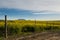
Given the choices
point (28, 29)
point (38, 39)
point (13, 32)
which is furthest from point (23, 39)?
point (28, 29)

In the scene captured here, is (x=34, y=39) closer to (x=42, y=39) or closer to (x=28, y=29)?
(x=42, y=39)

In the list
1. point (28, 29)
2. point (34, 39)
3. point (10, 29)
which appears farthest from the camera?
point (28, 29)

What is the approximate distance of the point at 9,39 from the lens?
9.16 metres

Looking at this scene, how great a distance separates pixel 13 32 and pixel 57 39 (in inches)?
124

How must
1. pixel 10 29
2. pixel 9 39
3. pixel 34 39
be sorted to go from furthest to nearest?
pixel 10 29
pixel 34 39
pixel 9 39

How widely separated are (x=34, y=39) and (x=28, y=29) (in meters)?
5.63

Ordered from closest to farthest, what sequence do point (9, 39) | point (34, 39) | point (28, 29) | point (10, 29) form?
1. point (9, 39)
2. point (34, 39)
3. point (10, 29)
4. point (28, 29)

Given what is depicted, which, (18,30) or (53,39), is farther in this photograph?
(18,30)

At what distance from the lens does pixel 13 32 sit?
40.0ft

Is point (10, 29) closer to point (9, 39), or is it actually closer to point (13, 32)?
point (13, 32)

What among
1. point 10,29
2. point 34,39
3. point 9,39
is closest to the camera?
point 9,39

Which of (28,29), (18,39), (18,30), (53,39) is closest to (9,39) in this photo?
(18,39)

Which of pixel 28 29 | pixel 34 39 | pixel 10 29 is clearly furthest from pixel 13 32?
pixel 28 29

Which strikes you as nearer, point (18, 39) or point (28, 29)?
point (18, 39)
